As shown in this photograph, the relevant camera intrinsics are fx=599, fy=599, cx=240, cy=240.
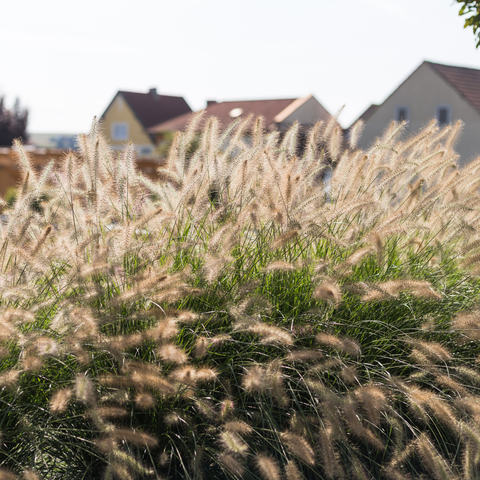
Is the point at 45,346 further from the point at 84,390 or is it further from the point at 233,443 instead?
the point at 233,443

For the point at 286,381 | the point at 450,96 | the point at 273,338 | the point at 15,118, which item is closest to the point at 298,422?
the point at 286,381

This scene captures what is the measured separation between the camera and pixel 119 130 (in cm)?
4584

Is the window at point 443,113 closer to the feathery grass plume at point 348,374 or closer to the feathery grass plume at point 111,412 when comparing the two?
the feathery grass plume at point 348,374

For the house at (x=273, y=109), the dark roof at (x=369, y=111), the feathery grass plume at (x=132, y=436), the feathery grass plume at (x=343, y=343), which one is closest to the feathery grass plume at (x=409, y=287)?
the feathery grass plume at (x=343, y=343)

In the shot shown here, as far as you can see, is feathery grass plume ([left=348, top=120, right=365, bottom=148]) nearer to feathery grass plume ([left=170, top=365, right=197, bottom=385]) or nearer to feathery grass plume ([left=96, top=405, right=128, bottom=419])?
feathery grass plume ([left=170, top=365, right=197, bottom=385])

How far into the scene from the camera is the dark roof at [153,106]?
145ft

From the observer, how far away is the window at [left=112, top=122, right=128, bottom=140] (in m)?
45.2

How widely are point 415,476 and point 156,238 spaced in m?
1.45

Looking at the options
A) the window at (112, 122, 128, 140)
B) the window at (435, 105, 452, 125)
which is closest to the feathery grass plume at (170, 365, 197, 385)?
the window at (435, 105, 452, 125)

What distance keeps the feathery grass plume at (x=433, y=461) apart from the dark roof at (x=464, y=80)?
93.9 feet

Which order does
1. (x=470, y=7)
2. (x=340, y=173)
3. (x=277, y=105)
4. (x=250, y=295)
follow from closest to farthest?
(x=250, y=295) < (x=340, y=173) < (x=470, y=7) < (x=277, y=105)

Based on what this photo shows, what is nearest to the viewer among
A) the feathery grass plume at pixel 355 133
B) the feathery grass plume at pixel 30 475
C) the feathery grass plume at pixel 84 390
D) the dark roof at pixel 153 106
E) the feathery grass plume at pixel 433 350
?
the feathery grass plume at pixel 84 390

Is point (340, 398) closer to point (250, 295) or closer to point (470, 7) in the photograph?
point (250, 295)

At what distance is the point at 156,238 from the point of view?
8.99ft
